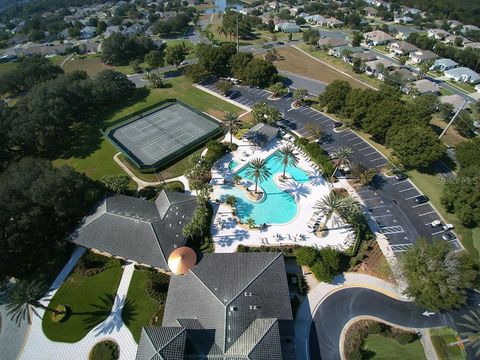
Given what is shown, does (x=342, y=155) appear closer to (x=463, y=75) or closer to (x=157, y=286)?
(x=157, y=286)

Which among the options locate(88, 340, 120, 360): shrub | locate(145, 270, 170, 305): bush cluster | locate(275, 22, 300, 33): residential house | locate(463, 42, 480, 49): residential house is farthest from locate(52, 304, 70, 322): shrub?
locate(463, 42, 480, 49): residential house

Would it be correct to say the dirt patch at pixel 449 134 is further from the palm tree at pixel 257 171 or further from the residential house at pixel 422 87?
the palm tree at pixel 257 171

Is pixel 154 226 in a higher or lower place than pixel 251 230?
higher

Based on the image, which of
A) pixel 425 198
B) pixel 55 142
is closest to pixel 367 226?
pixel 425 198

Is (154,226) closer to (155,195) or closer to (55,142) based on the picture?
(155,195)

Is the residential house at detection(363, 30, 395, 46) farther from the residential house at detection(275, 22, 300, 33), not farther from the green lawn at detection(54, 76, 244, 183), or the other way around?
the green lawn at detection(54, 76, 244, 183)
